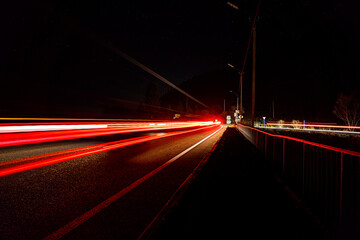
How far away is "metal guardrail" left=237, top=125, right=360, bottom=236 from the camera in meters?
2.79

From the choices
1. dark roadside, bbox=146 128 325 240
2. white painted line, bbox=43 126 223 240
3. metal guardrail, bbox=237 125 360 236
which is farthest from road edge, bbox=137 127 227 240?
metal guardrail, bbox=237 125 360 236

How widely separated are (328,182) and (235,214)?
1.79 meters

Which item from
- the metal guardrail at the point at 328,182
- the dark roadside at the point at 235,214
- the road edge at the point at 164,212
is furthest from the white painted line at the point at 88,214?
the metal guardrail at the point at 328,182

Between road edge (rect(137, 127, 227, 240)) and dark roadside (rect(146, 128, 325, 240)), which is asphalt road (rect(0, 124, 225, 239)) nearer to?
road edge (rect(137, 127, 227, 240))

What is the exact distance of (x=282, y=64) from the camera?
58594 mm

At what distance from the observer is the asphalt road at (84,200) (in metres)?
2.79

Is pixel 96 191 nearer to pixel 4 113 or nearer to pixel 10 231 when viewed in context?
pixel 10 231

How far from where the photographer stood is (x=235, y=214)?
3213 millimetres

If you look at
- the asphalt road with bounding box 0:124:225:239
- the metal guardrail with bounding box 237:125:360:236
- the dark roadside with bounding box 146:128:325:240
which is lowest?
the asphalt road with bounding box 0:124:225:239

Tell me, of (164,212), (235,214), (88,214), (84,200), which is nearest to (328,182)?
(235,214)

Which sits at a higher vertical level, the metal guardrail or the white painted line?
the metal guardrail

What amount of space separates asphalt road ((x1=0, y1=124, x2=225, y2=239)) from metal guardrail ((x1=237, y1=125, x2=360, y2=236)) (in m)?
2.79

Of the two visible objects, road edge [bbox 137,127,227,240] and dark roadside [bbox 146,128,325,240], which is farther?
dark roadside [bbox 146,128,325,240]

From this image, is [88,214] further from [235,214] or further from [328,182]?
[328,182]
